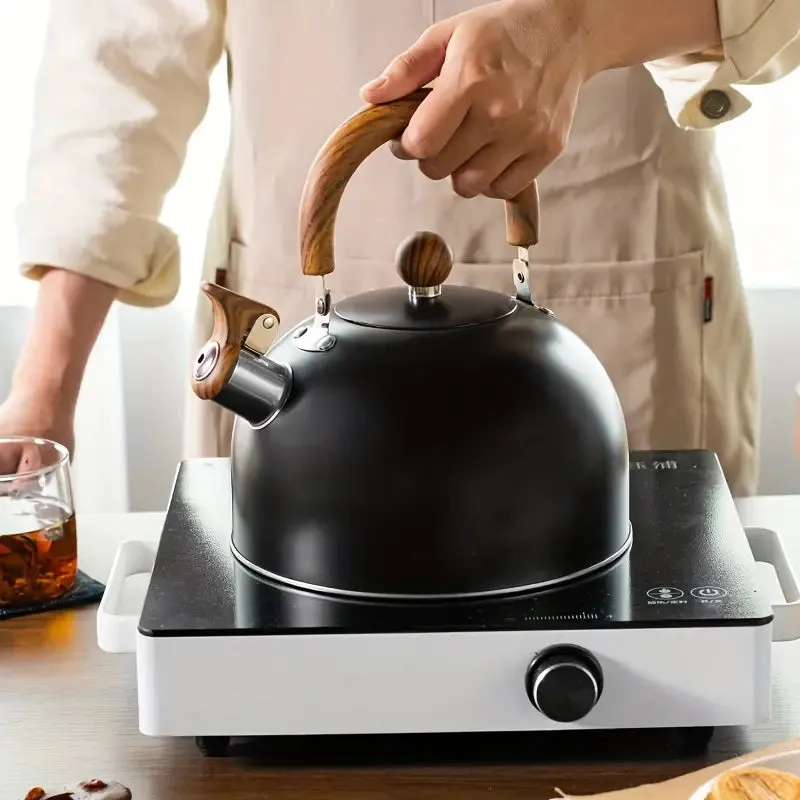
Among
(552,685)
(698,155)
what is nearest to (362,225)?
(698,155)

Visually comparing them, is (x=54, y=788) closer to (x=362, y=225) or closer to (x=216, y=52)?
(x=362, y=225)

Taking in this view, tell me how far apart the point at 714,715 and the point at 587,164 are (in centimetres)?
75

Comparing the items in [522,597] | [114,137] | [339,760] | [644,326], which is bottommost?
[339,760]

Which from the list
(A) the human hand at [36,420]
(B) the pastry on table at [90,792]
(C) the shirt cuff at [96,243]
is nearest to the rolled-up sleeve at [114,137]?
(C) the shirt cuff at [96,243]

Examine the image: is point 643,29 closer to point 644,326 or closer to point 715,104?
point 715,104

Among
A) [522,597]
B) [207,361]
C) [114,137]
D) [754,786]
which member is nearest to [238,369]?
[207,361]

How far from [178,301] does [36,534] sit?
1.12 meters

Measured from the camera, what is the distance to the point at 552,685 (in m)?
0.75

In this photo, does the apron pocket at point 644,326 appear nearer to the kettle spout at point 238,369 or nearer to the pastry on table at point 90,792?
the kettle spout at point 238,369

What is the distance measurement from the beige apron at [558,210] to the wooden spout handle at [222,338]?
58cm

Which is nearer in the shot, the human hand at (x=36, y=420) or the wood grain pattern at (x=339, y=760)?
the wood grain pattern at (x=339, y=760)

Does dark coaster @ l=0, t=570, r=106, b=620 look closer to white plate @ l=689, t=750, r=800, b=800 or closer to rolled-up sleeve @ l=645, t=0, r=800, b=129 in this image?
white plate @ l=689, t=750, r=800, b=800

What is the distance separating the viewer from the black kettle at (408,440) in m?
0.79

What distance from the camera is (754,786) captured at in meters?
0.63
